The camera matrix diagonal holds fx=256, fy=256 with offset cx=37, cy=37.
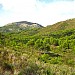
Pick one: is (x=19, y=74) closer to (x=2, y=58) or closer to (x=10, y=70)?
(x=10, y=70)

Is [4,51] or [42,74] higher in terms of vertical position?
[4,51]

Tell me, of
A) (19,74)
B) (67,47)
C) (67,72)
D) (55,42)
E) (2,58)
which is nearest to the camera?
(19,74)

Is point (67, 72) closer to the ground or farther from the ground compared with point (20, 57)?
closer to the ground

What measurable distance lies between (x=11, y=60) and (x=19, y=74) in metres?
1.24

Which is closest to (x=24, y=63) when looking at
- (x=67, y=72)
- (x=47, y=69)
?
(x=47, y=69)

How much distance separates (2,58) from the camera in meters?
13.3

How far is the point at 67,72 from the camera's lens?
1477 cm

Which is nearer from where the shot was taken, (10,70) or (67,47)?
(10,70)

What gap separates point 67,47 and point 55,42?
24.0 meters

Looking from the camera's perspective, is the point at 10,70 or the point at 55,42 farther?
the point at 55,42

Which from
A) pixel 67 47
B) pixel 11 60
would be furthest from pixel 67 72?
pixel 67 47

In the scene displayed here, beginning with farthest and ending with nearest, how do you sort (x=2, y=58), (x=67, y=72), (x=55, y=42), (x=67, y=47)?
1. (x=55, y=42)
2. (x=67, y=47)
3. (x=67, y=72)
4. (x=2, y=58)

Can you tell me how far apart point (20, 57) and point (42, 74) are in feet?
5.32

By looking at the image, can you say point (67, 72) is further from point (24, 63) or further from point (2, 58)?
point (2, 58)
